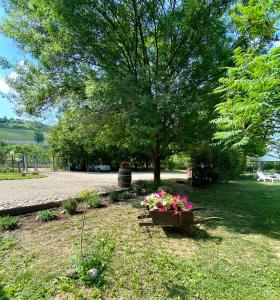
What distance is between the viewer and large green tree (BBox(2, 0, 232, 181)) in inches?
316

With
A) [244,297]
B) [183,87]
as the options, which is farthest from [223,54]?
[244,297]

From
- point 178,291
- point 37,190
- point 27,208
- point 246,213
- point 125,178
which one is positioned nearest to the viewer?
point 178,291

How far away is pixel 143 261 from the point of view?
3.65m

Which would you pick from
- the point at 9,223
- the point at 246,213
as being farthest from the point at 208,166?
the point at 9,223

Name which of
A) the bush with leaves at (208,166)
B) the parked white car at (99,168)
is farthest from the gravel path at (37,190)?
the parked white car at (99,168)

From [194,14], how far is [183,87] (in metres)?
2.60

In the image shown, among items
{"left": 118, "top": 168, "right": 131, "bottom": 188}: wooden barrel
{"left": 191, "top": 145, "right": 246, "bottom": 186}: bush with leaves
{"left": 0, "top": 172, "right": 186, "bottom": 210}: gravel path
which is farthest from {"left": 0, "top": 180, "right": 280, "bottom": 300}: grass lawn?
{"left": 191, "top": 145, "right": 246, "bottom": 186}: bush with leaves

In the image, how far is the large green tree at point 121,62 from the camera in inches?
316

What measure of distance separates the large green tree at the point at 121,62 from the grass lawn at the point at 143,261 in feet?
12.6

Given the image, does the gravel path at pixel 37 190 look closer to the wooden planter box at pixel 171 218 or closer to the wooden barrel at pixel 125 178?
the wooden barrel at pixel 125 178

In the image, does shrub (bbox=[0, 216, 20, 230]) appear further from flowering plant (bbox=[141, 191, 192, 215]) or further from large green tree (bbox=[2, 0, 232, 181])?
large green tree (bbox=[2, 0, 232, 181])

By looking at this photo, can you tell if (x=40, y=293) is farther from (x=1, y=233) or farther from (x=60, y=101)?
(x=60, y=101)

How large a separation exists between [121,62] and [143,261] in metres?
8.42

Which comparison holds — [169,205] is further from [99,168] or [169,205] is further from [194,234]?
[99,168]
